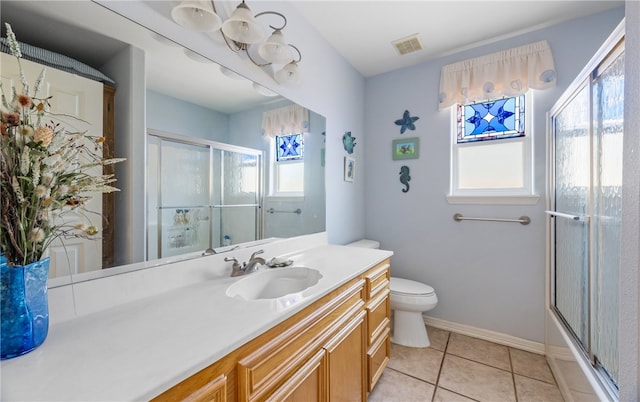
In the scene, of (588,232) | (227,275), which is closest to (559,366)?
(588,232)

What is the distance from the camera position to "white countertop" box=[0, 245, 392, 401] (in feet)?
1.58

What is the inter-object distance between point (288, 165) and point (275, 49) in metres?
0.68

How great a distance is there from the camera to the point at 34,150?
1.89 feet

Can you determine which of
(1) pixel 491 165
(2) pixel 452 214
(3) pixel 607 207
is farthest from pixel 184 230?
(1) pixel 491 165

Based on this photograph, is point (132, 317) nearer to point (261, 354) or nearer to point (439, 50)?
point (261, 354)

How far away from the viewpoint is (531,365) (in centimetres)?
182

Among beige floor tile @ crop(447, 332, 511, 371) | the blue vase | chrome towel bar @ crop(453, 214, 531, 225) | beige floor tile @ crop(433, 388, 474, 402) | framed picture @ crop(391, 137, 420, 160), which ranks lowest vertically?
beige floor tile @ crop(447, 332, 511, 371)

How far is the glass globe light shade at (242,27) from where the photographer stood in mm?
1147

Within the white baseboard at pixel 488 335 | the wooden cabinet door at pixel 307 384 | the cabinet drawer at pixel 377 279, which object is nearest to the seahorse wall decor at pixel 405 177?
the cabinet drawer at pixel 377 279

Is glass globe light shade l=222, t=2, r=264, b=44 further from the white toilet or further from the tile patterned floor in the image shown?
the tile patterned floor

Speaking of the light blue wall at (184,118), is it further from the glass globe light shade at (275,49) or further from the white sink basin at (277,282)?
the white sink basin at (277,282)

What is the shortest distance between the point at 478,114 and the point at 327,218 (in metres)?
1.63

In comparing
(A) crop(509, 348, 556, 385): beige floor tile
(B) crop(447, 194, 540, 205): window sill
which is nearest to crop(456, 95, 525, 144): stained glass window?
(B) crop(447, 194, 540, 205): window sill

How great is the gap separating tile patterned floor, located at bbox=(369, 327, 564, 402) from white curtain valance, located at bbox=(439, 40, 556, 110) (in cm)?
203
